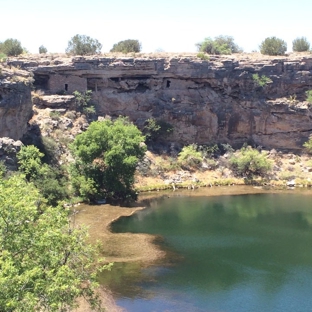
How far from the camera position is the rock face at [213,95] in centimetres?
5431

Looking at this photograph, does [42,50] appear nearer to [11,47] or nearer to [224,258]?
[11,47]

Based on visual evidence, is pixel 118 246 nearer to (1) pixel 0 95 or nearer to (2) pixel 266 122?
(1) pixel 0 95

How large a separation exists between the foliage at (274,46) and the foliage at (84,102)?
22.1 meters

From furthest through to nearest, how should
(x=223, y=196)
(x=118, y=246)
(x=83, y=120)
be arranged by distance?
1. (x=83, y=120)
2. (x=223, y=196)
3. (x=118, y=246)

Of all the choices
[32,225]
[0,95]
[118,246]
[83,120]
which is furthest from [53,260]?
[83,120]

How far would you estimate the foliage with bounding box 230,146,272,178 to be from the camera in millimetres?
49469

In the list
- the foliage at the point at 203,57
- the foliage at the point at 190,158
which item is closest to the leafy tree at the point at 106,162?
the foliage at the point at 190,158

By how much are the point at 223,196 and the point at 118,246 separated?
54.4 ft

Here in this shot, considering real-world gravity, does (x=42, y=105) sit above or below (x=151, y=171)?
above

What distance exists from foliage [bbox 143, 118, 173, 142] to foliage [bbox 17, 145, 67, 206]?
672 inches

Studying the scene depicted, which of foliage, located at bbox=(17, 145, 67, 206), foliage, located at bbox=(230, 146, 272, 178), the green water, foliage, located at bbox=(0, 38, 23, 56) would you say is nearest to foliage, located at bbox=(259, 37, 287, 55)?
foliage, located at bbox=(230, 146, 272, 178)

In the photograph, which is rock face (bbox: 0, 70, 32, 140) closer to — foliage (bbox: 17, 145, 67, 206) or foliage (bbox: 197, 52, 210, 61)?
foliage (bbox: 17, 145, 67, 206)

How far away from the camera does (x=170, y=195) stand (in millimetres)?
44344

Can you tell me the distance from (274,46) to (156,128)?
60.4 feet
